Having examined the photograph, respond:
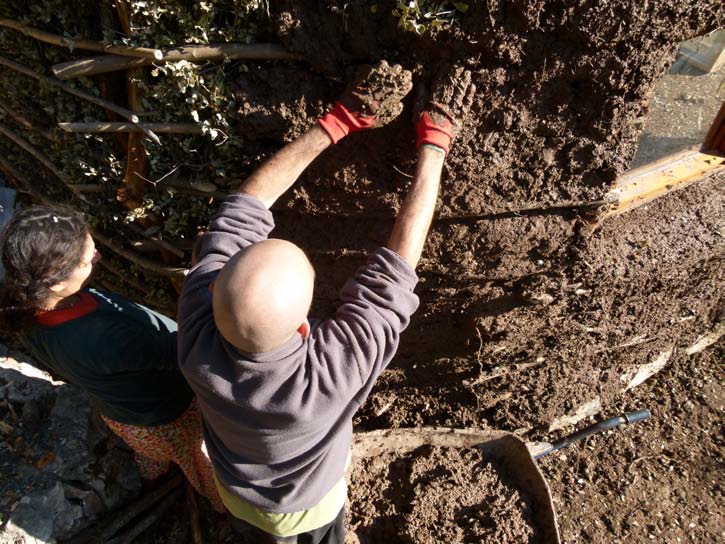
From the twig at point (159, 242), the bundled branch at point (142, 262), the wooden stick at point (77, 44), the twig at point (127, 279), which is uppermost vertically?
the wooden stick at point (77, 44)

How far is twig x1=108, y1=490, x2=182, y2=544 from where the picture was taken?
251 cm

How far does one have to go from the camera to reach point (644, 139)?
2.80 meters

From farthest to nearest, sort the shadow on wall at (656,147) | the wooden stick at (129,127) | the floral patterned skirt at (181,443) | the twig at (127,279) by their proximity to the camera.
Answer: the twig at (127,279), the shadow on wall at (656,147), the floral patterned skirt at (181,443), the wooden stick at (129,127)

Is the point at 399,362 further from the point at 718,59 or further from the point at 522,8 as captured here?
the point at 718,59

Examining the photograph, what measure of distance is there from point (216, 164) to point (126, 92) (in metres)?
0.45

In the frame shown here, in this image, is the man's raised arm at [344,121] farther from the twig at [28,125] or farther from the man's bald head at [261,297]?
the twig at [28,125]

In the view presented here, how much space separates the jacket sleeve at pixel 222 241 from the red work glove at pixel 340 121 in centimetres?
34

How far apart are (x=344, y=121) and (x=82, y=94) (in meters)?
1.09

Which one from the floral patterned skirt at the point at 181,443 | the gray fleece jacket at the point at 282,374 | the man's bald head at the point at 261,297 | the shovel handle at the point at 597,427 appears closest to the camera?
the man's bald head at the point at 261,297

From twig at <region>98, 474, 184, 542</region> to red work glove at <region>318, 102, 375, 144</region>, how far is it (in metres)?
1.97

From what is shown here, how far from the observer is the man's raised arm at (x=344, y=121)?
177cm

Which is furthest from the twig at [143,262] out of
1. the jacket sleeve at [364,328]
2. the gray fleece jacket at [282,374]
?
the jacket sleeve at [364,328]

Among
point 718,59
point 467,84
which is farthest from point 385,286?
point 718,59

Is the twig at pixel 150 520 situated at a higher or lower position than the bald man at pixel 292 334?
lower
